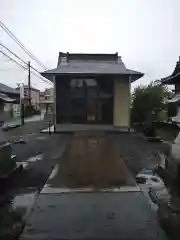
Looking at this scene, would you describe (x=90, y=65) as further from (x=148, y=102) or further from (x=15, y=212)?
(x=15, y=212)

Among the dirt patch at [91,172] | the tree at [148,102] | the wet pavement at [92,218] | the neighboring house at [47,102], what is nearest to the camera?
the wet pavement at [92,218]

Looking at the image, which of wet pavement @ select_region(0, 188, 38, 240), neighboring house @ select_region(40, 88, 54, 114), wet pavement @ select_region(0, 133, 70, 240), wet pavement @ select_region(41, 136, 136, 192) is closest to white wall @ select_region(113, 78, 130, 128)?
neighboring house @ select_region(40, 88, 54, 114)

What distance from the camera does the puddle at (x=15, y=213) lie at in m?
4.77

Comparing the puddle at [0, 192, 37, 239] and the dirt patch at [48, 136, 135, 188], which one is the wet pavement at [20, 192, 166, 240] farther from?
the dirt patch at [48, 136, 135, 188]

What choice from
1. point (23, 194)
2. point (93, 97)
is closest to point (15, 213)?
point (23, 194)

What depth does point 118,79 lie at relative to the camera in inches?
987

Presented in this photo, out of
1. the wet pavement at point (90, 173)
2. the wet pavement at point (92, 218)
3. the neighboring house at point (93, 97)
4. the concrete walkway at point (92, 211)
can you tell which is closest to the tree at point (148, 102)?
the neighboring house at point (93, 97)

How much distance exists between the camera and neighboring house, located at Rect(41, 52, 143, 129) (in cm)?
2498

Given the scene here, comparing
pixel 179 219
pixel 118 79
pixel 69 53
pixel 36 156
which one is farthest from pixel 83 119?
pixel 179 219

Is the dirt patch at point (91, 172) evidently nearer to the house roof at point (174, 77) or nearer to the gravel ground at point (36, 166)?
the gravel ground at point (36, 166)

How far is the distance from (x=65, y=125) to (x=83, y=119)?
4.75 feet

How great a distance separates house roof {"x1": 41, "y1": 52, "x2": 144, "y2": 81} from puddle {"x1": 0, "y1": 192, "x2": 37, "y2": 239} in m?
17.3

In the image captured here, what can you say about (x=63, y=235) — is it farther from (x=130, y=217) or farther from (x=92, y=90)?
(x=92, y=90)

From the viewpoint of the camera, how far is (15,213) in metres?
5.62
